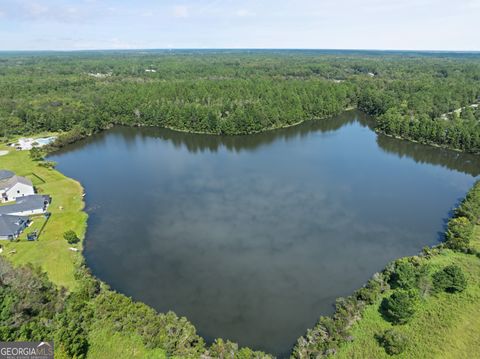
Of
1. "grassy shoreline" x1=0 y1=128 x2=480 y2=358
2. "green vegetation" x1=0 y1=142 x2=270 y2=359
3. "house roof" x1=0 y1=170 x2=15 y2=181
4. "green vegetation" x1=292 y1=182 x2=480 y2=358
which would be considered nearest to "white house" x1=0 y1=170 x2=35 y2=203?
"house roof" x1=0 y1=170 x2=15 y2=181

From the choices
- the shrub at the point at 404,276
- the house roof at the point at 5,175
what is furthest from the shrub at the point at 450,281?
the house roof at the point at 5,175

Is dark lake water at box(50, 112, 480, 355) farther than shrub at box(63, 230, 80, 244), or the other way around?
shrub at box(63, 230, 80, 244)

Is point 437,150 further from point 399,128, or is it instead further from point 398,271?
point 398,271

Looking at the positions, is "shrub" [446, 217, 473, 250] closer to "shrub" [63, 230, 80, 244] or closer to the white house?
"shrub" [63, 230, 80, 244]

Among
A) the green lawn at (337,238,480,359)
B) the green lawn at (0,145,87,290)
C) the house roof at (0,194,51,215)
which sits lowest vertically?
the green lawn at (337,238,480,359)

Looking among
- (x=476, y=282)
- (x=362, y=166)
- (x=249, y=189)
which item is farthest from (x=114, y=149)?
(x=476, y=282)

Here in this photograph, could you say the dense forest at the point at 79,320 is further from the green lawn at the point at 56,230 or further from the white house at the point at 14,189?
the white house at the point at 14,189

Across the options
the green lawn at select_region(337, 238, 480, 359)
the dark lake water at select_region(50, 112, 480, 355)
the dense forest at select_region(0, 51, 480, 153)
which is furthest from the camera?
the dense forest at select_region(0, 51, 480, 153)

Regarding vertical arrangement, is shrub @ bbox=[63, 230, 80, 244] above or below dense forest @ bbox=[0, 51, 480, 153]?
below
